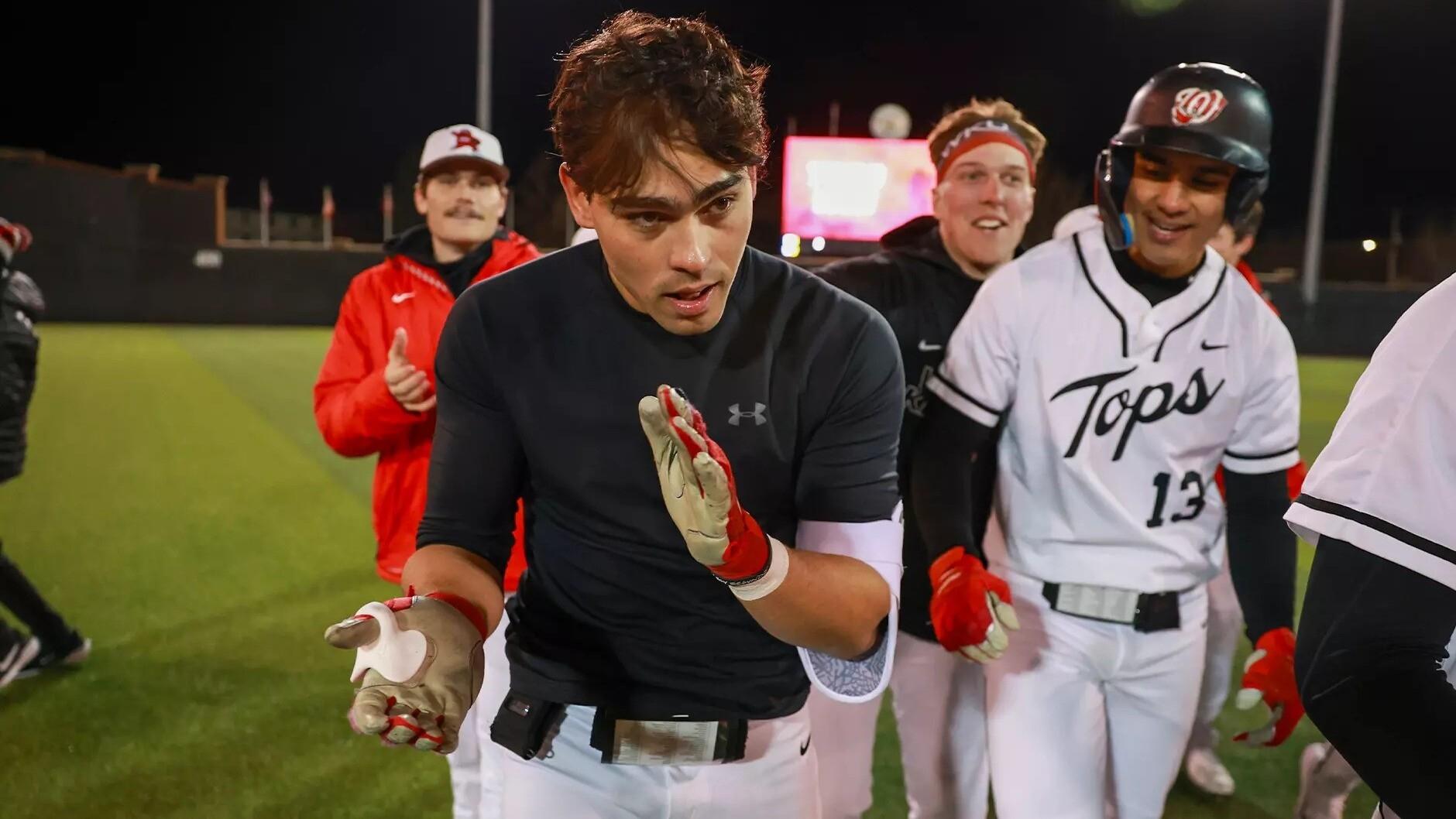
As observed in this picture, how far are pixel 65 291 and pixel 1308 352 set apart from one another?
109ft

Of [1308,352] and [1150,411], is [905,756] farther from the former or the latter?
[1308,352]

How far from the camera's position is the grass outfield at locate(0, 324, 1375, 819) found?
4078 mm

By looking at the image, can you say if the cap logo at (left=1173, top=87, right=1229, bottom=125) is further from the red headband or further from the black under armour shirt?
the black under armour shirt

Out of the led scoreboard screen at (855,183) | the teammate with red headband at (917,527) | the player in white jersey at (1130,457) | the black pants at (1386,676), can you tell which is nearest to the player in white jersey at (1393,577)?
the black pants at (1386,676)

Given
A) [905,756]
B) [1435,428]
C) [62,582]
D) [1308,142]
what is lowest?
[62,582]

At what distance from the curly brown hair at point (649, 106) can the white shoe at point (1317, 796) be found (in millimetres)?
3315

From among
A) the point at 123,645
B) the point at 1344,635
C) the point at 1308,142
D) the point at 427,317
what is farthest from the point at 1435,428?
the point at 1308,142

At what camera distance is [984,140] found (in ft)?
12.3

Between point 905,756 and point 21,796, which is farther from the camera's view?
point 21,796

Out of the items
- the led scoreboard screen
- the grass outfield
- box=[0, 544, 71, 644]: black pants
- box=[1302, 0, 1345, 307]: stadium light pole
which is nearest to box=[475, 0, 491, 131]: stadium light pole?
the grass outfield

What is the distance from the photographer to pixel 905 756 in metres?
3.58

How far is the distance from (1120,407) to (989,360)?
1.15 ft

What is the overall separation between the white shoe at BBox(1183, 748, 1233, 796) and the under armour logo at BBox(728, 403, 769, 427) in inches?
125

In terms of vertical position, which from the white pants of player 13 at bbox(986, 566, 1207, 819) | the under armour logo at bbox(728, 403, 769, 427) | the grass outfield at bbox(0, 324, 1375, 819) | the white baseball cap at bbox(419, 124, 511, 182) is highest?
the white baseball cap at bbox(419, 124, 511, 182)
